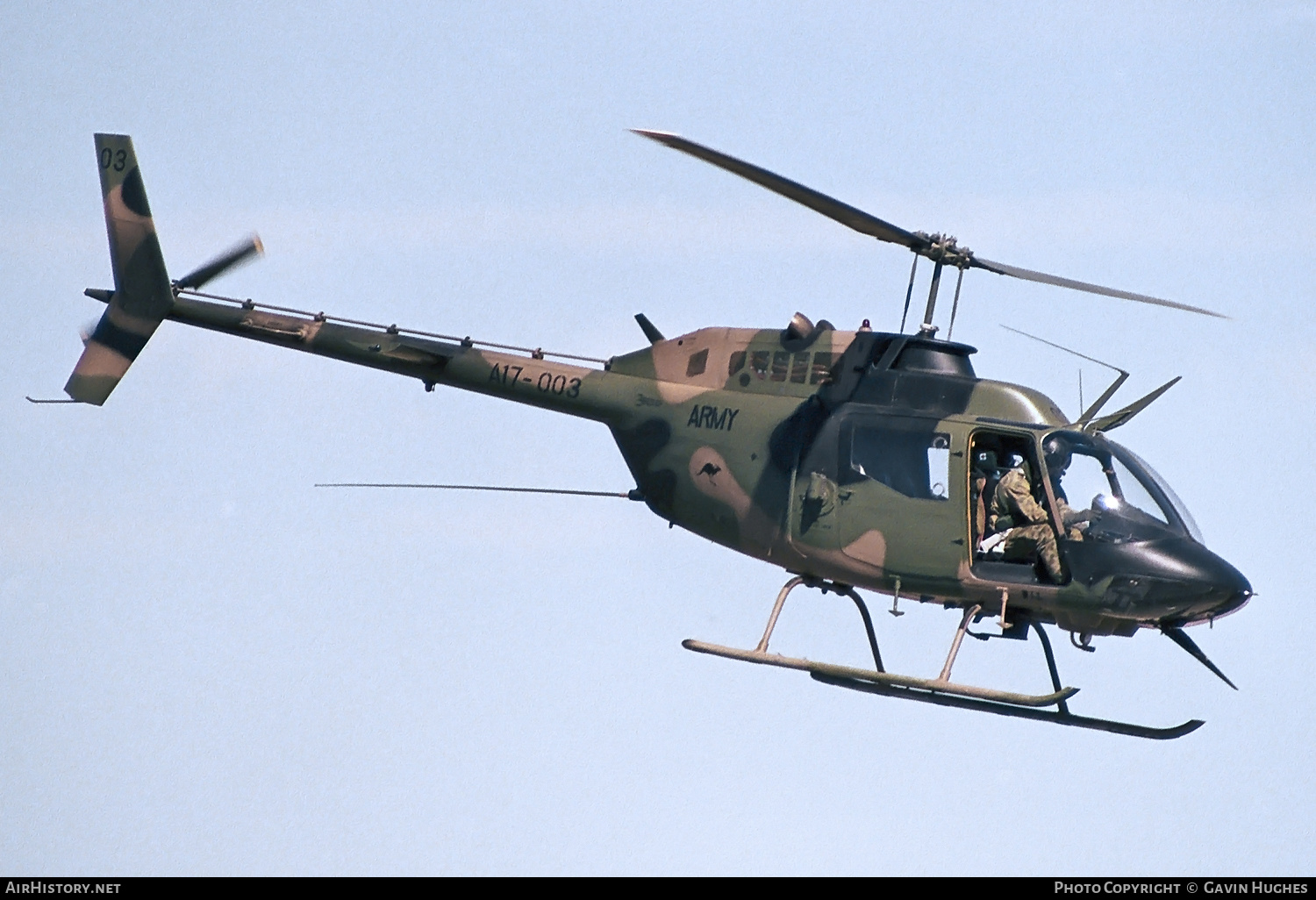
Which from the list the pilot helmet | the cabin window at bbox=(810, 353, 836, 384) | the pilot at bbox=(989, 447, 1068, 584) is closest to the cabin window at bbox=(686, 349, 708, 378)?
the cabin window at bbox=(810, 353, 836, 384)

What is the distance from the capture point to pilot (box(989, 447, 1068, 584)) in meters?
15.3

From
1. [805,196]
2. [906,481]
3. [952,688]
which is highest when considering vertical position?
[805,196]

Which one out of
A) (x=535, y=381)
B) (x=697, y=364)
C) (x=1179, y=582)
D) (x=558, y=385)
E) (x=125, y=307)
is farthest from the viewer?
(x=125, y=307)

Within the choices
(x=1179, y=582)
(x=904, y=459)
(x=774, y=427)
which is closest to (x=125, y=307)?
(x=774, y=427)

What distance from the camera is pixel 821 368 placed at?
16.6 metres

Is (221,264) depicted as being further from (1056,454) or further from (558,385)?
(1056,454)

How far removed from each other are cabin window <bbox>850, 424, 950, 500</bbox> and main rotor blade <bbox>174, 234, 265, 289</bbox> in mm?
7043

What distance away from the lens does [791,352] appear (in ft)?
55.2

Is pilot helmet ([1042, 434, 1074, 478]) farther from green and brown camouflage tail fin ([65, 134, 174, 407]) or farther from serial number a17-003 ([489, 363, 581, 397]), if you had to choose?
green and brown camouflage tail fin ([65, 134, 174, 407])

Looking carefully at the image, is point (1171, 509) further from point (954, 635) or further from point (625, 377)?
point (625, 377)

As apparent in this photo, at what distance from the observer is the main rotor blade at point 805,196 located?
13.5m

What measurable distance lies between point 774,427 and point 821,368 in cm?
64
